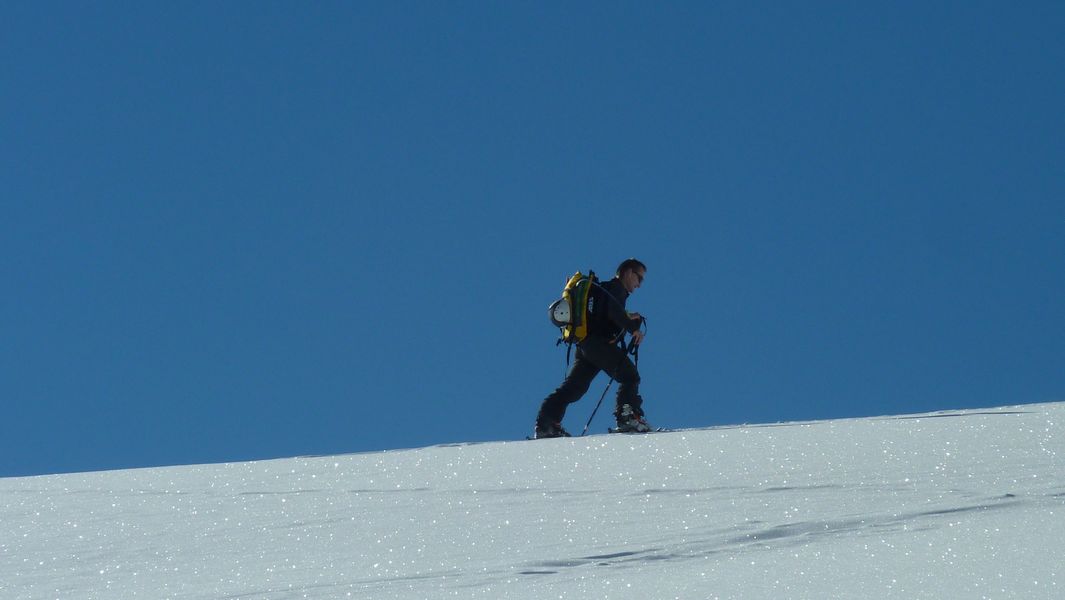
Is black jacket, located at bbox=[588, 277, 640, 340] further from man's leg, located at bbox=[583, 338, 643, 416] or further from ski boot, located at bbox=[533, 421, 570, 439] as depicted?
ski boot, located at bbox=[533, 421, 570, 439]

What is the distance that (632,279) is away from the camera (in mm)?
10344

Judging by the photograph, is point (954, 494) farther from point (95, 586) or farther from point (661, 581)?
point (95, 586)

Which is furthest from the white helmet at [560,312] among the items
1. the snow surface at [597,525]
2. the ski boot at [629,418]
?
the snow surface at [597,525]

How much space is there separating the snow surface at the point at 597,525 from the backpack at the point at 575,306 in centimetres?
400

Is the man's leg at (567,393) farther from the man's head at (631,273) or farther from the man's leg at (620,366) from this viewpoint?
the man's head at (631,273)

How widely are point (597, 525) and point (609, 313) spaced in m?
6.49

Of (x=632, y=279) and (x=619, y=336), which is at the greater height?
(x=632, y=279)

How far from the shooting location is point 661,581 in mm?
2617

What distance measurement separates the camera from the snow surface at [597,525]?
2621 mm

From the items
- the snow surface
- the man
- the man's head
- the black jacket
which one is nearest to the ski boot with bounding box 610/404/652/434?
the man

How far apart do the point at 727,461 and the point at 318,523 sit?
1780 millimetres

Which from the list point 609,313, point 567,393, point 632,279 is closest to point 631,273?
point 632,279

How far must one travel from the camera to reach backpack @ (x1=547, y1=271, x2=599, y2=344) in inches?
393

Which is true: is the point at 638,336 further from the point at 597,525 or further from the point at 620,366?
the point at 597,525
